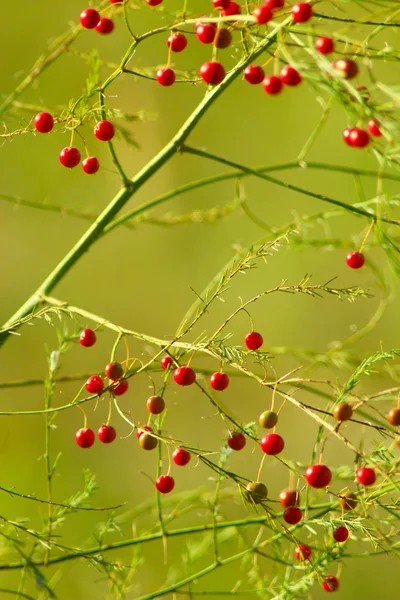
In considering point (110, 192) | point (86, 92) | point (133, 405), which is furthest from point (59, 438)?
point (86, 92)

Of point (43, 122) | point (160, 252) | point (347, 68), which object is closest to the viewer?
point (347, 68)

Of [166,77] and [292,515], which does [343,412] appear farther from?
[166,77]

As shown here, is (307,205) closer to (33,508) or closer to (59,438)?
(59,438)

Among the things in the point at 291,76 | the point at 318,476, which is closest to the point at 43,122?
the point at 291,76

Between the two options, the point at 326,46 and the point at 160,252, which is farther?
the point at 160,252

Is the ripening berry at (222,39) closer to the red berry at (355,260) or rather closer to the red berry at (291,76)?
the red berry at (291,76)

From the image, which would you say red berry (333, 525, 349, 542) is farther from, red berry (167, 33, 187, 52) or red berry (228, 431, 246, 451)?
red berry (167, 33, 187, 52)

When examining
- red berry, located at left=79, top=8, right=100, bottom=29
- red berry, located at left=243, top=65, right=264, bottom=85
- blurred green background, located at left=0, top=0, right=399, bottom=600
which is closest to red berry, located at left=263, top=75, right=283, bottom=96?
red berry, located at left=243, top=65, right=264, bottom=85
